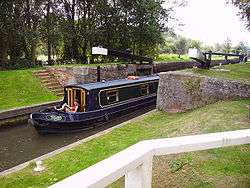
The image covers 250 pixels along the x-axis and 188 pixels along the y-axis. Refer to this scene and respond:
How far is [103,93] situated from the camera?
48.8 feet

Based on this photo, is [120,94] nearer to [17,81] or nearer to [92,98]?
[92,98]

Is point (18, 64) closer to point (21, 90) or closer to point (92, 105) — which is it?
point (21, 90)

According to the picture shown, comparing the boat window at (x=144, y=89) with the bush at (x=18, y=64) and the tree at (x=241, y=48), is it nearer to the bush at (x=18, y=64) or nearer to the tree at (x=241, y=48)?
the bush at (x=18, y=64)

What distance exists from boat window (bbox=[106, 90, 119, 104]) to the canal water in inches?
41.9

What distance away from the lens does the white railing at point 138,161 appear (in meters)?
1.90

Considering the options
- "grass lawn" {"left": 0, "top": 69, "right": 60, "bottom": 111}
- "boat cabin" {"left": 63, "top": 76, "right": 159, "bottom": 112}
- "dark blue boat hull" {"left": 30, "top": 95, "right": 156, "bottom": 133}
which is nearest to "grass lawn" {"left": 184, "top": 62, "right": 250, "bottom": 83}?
"boat cabin" {"left": 63, "top": 76, "right": 159, "bottom": 112}

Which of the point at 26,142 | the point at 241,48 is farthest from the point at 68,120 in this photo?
the point at 241,48

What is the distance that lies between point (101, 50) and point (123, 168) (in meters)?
15.4

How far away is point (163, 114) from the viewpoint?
1417cm

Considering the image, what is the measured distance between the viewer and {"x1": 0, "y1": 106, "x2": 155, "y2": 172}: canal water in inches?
430

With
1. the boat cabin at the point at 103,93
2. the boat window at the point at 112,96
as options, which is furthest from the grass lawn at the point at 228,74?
the boat window at the point at 112,96

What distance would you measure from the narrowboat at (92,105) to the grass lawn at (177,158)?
219 centimetres

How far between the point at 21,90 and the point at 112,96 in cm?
560

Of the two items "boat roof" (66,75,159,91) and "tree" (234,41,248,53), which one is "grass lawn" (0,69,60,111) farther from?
"tree" (234,41,248,53)
